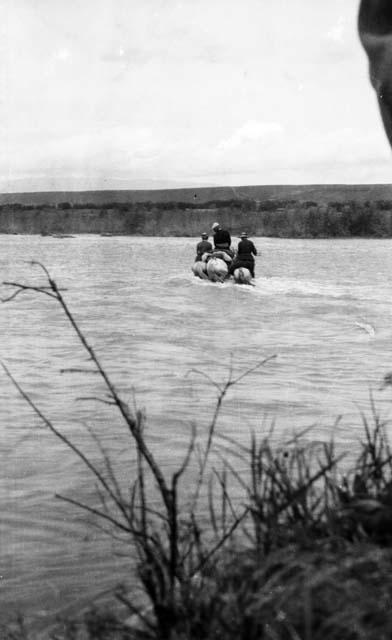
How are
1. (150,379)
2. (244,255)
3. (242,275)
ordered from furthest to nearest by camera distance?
(242,275) < (244,255) < (150,379)

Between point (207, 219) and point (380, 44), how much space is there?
7876 cm

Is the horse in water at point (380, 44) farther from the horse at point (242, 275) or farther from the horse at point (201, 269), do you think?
the horse at point (201, 269)

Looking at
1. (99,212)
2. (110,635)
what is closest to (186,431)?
(110,635)

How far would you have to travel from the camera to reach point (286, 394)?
41.2 feet

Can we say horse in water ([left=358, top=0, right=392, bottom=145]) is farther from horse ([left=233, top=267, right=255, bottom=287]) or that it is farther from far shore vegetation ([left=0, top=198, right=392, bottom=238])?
far shore vegetation ([left=0, top=198, right=392, bottom=238])

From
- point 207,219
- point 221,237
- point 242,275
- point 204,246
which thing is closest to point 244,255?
point 242,275

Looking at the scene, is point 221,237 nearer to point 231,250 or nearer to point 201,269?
point 231,250

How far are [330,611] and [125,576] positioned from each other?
305 cm

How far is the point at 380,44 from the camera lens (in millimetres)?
3760

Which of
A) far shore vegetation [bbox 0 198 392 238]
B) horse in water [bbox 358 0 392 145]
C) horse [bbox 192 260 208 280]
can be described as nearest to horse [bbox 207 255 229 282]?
horse [bbox 192 260 208 280]

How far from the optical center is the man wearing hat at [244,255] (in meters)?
27.2

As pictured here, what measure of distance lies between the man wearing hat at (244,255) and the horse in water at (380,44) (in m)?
23.2

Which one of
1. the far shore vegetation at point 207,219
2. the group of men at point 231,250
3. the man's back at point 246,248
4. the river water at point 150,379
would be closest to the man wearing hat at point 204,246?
the group of men at point 231,250

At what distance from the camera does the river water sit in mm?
6305
